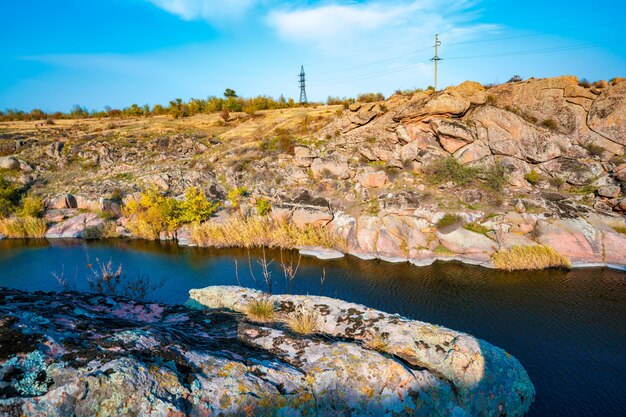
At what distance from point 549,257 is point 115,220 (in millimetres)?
29690

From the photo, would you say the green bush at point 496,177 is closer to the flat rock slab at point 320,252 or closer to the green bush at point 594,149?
the green bush at point 594,149

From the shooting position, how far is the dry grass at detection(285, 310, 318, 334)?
20.3ft

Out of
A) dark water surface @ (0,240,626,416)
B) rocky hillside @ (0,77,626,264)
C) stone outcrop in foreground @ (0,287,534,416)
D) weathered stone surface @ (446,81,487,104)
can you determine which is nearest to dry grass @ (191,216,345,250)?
dark water surface @ (0,240,626,416)

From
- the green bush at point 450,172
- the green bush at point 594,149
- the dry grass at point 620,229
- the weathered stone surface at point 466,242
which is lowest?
the weathered stone surface at point 466,242

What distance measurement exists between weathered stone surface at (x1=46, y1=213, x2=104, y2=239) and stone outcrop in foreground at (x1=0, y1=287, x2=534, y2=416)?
2338 centimetres

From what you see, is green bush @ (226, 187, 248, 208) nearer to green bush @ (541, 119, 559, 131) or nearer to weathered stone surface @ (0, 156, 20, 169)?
green bush @ (541, 119, 559, 131)

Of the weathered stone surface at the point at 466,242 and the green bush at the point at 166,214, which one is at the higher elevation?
the green bush at the point at 166,214

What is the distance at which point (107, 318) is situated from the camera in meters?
4.87

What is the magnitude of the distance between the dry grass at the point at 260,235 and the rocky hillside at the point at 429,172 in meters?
1.01

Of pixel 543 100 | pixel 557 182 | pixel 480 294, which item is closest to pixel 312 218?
pixel 480 294

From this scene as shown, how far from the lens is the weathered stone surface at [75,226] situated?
24.9 metres

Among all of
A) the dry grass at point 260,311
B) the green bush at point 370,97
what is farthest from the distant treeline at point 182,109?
the dry grass at point 260,311

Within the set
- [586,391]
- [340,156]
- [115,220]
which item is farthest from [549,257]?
[115,220]

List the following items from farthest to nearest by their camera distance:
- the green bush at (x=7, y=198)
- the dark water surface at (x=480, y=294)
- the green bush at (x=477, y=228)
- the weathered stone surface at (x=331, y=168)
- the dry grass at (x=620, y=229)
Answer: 1. the green bush at (x=7, y=198)
2. the weathered stone surface at (x=331, y=168)
3. the green bush at (x=477, y=228)
4. the dry grass at (x=620, y=229)
5. the dark water surface at (x=480, y=294)
